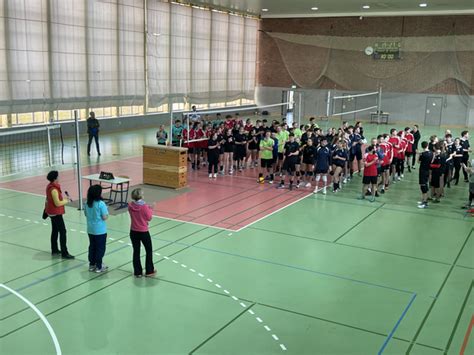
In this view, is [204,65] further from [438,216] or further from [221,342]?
[221,342]

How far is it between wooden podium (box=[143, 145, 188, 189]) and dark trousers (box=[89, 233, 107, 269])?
21.8 ft

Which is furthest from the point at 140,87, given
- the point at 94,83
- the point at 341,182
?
the point at 341,182

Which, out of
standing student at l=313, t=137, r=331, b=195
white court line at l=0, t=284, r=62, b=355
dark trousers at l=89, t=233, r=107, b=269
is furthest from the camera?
standing student at l=313, t=137, r=331, b=195

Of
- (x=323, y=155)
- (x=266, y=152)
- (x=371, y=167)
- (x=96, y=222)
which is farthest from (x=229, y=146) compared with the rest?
(x=96, y=222)

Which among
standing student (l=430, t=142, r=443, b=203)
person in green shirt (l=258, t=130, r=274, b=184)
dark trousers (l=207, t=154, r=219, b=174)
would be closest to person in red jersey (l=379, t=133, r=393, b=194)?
standing student (l=430, t=142, r=443, b=203)

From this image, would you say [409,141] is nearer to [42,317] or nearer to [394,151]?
[394,151]

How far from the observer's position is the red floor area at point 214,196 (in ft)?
42.5

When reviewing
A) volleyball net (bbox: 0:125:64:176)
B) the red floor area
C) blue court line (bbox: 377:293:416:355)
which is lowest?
blue court line (bbox: 377:293:416:355)

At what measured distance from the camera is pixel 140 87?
30609 mm

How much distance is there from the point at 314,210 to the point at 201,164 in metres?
6.92

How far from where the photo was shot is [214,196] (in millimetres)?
15000

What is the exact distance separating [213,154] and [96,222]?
28.9 ft

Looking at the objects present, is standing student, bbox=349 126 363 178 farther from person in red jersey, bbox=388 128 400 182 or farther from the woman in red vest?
the woman in red vest

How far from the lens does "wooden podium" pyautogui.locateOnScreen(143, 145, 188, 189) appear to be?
51.0 feet
